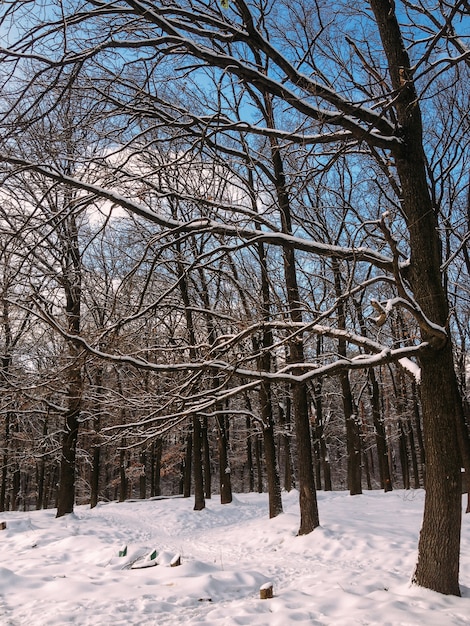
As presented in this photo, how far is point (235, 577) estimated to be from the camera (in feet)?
19.3

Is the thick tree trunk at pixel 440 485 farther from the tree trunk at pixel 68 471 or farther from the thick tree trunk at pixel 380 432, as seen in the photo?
the thick tree trunk at pixel 380 432

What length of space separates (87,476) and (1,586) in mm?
34446

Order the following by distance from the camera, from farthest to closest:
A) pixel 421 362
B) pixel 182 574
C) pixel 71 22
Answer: pixel 182 574, pixel 421 362, pixel 71 22

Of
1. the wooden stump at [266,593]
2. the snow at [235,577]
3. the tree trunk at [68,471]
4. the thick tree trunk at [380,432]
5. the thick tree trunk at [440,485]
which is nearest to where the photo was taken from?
the snow at [235,577]

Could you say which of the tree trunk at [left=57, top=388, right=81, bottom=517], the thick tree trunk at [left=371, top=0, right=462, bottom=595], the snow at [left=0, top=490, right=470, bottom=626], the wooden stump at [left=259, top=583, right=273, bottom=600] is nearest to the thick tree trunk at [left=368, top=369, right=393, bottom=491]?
the snow at [left=0, top=490, right=470, bottom=626]

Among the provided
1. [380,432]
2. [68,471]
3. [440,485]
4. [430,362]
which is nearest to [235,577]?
[440,485]

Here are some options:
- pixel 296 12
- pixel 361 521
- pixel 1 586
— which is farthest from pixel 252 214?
pixel 361 521

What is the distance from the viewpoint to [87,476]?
36.9 metres

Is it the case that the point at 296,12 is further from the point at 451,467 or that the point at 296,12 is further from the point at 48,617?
the point at 48,617

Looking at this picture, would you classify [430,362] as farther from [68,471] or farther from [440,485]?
[68,471]

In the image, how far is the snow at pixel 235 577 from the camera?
442 cm

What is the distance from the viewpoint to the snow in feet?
14.5

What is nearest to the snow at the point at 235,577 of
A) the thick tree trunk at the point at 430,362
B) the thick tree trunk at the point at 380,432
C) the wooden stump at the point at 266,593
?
the wooden stump at the point at 266,593

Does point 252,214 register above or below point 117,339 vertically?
above
